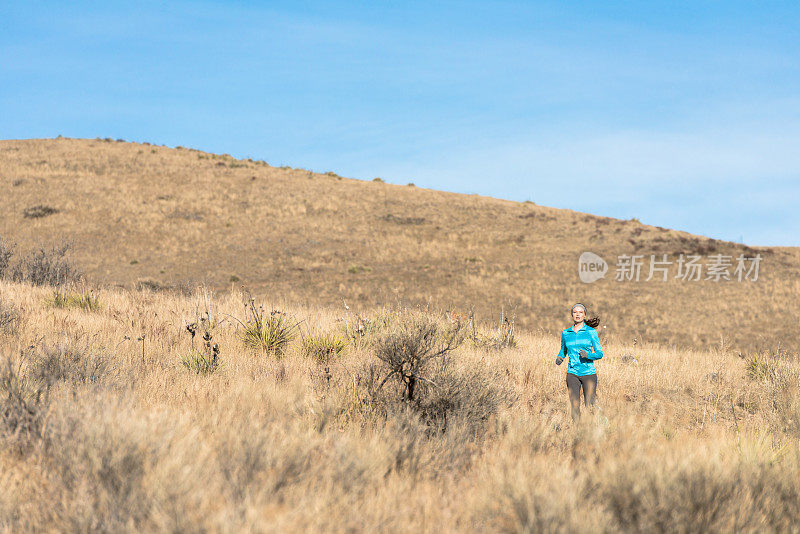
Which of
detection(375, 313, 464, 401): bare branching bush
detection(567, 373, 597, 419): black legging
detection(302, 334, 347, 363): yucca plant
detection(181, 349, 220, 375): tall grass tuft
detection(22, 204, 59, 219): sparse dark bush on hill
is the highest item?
detection(22, 204, 59, 219): sparse dark bush on hill

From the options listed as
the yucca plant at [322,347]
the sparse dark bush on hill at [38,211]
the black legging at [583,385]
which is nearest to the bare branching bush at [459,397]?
the black legging at [583,385]

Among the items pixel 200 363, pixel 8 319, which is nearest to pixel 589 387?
pixel 200 363

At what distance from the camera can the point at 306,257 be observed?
34.8 m

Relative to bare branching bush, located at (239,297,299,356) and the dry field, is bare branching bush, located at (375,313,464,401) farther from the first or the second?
bare branching bush, located at (239,297,299,356)

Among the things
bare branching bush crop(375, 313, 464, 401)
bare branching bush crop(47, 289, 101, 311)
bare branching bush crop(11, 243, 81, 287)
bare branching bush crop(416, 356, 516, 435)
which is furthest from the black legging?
bare branching bush crop(11, 243, 81, 287)

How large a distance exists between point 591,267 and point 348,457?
110 ft

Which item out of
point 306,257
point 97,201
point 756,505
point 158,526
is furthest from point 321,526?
point 97,201

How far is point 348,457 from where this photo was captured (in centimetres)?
317

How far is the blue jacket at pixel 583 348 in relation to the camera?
579cm

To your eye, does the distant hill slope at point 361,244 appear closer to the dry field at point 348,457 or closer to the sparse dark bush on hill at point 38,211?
the sparse dark bush on hill at point 38,211

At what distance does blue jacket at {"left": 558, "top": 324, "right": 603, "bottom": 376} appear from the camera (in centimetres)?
579

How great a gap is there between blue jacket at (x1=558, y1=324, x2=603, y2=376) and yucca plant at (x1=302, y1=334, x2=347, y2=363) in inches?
127

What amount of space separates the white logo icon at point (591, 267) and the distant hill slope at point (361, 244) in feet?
1.70

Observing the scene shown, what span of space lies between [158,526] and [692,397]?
24.6 feet
